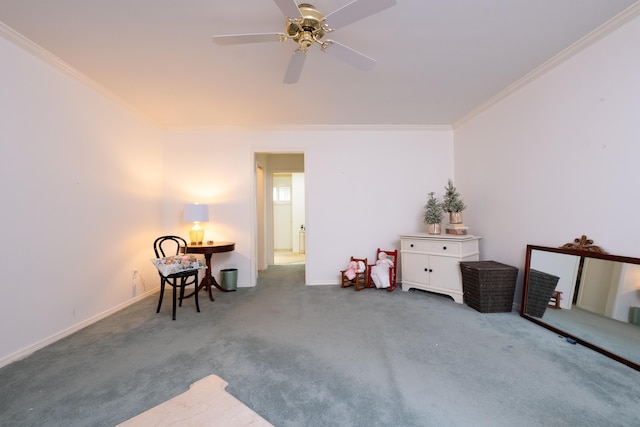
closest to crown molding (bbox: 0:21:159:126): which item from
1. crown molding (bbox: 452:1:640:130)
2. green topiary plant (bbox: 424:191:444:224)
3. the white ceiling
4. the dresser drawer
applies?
the white ceiling

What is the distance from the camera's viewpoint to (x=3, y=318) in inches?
70.6

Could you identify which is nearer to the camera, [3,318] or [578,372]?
[578,372]

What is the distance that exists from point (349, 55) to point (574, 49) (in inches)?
74.7

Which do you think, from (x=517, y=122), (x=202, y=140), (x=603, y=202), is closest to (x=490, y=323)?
(x=603, y=202)

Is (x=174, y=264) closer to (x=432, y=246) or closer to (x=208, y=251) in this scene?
(x=208, y=251)

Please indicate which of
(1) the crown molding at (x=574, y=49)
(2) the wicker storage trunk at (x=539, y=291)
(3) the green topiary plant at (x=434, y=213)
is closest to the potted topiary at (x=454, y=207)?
(3) the green topiary plant at (x=434, y=213)

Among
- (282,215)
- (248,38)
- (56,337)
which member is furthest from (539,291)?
(282,215)

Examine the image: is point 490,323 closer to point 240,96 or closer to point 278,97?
point 278,97

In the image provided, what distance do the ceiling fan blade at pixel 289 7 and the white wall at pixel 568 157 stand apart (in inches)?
91.3

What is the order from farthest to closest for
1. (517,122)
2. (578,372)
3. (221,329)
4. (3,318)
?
(517,122) → (221,329) → (3,318) → (578,372)

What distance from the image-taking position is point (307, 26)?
161 cm

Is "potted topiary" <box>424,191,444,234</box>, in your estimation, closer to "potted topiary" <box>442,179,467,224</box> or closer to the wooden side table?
"potted topiary" <box>442,179,467,224</box>

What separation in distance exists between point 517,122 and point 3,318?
15.6 ft

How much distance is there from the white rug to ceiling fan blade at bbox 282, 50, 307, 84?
6.87 ft
